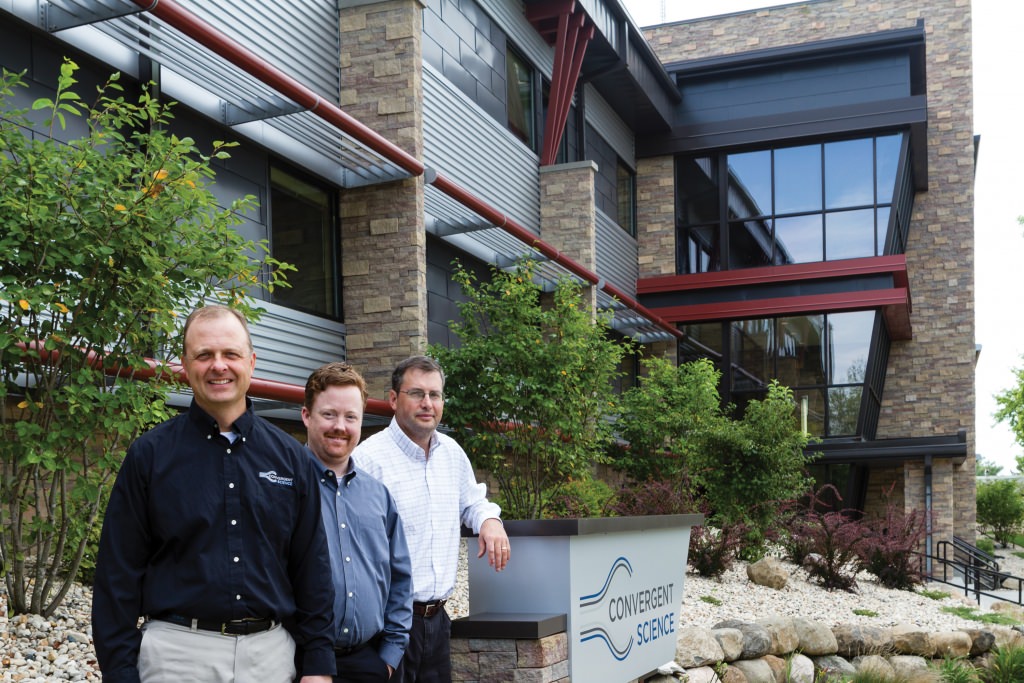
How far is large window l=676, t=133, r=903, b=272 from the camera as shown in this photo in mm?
22547

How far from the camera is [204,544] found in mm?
2775

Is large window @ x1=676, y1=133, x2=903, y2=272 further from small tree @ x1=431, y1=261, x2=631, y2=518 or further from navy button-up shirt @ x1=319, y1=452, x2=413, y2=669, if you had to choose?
navy button-up shirt @ x1=319, y1=452, x2=413, y2=669

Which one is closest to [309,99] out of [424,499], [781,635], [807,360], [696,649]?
[696,649]

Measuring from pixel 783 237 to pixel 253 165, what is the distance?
15.0 metres

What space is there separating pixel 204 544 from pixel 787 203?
21.9m

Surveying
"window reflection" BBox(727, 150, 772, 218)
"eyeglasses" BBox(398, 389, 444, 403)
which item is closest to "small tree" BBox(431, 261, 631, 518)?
"eyeglasses" BBox(398, 389, 444, 403)

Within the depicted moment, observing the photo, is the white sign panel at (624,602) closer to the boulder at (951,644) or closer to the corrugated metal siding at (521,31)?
the boulder at (951,644)

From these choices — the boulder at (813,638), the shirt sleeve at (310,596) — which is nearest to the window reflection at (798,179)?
the boulder at (813,638)

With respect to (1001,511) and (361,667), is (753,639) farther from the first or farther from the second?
(1001,511)

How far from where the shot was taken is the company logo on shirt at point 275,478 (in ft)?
9.55

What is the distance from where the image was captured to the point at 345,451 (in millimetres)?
3602

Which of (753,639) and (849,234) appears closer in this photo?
(753,639)

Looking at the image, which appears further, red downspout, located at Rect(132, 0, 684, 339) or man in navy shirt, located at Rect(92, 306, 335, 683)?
red downspout, located at Rect(132, 0, 684, 339)

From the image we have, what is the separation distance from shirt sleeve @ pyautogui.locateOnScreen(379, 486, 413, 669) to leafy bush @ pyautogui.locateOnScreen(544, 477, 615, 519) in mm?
7613
